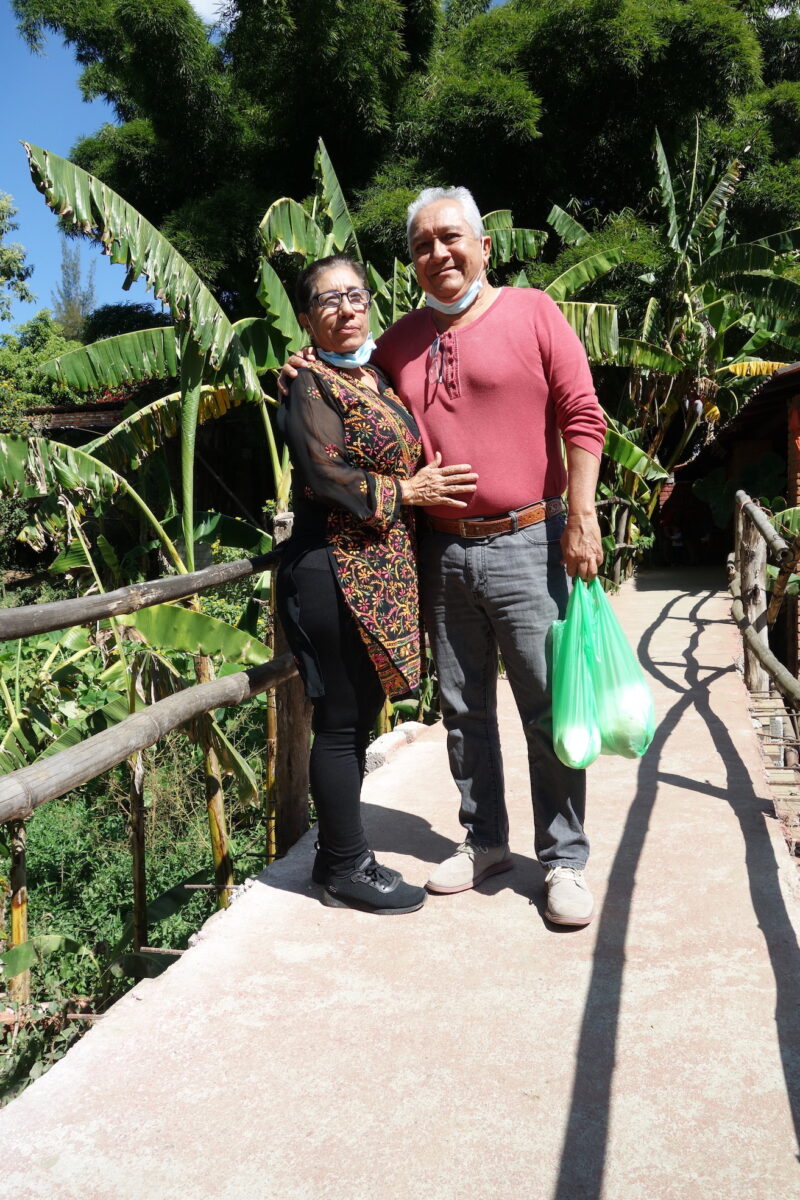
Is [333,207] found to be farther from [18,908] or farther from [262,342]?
[18,908]

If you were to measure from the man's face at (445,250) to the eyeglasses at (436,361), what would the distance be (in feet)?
0.38

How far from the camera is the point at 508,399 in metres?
2.46

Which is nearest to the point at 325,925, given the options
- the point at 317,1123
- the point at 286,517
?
the point at 317,1123

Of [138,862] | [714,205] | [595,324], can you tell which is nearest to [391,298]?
[595,324]

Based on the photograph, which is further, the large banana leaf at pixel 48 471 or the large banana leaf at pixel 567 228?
the large banana leaf at pixel 567 228

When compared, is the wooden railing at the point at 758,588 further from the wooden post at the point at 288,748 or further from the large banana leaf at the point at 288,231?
the large banana leaf at the point at 288,231

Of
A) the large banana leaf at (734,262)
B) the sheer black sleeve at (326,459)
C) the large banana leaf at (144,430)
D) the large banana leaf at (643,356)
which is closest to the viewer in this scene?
the sheer black sleeve at (326,459)

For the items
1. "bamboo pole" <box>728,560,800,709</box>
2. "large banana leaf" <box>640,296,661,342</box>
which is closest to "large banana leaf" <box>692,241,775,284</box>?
"large banana leaf" <box>640,296,661,342</box>

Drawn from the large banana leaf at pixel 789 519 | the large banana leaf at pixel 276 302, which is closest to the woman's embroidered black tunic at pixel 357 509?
the large banana leaf at pixel 276 302

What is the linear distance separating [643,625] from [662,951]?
6981 mm

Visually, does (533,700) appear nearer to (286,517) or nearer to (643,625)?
(286,517)

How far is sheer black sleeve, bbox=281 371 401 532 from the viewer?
2.32 meters

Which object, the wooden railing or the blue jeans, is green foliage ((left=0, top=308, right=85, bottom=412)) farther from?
the blue jeans

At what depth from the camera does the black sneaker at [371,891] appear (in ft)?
8.55
